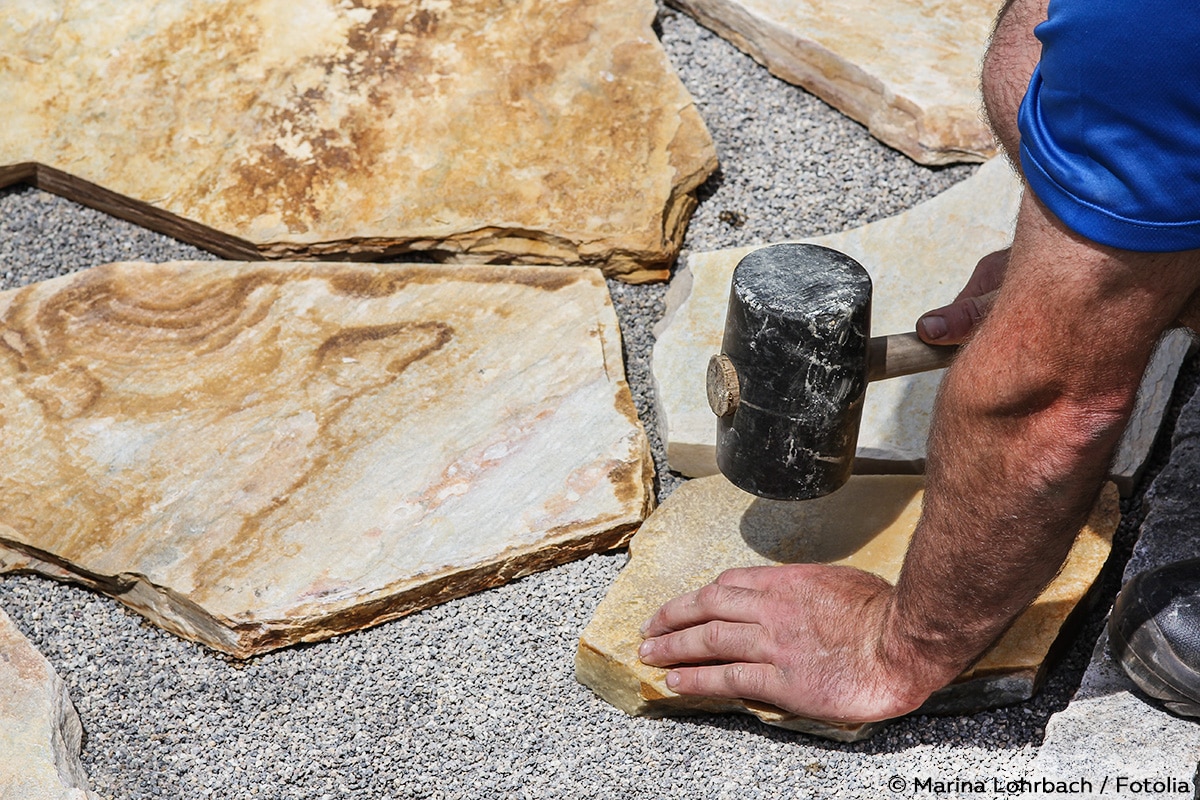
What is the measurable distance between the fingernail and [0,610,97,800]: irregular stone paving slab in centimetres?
176

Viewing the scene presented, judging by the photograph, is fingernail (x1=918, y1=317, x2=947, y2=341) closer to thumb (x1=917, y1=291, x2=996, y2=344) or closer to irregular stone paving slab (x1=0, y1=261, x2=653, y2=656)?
thumb (x1=917, y1=291, x2=996, y2=344)

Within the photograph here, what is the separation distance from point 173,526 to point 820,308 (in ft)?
4.70

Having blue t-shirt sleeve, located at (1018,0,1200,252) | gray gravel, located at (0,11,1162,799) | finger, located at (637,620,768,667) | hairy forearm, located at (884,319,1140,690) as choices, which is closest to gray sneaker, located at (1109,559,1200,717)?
gray gravel, located at (0,11,1162,799)

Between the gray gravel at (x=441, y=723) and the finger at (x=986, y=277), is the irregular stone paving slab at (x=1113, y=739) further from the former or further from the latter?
the finger at (x=986, y=277)

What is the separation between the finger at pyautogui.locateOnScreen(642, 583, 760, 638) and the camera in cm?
226

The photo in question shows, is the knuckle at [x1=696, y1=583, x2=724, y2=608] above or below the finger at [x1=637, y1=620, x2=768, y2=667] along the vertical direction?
above

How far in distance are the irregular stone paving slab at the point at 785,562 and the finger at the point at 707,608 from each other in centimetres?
8

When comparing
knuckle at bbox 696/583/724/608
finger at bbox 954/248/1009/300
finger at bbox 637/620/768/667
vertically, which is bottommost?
finger at bbox 637/620/768/667

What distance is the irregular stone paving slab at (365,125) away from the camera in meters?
3.15

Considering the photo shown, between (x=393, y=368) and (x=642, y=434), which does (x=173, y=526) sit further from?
(x=642, y=434)

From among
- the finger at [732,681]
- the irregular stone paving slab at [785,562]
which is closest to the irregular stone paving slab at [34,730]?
the irregular stone paving slab at [785,562]

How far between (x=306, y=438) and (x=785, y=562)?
1102mm

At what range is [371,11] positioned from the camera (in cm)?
350

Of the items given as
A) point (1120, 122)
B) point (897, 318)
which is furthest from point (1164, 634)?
point (1120, 122)
